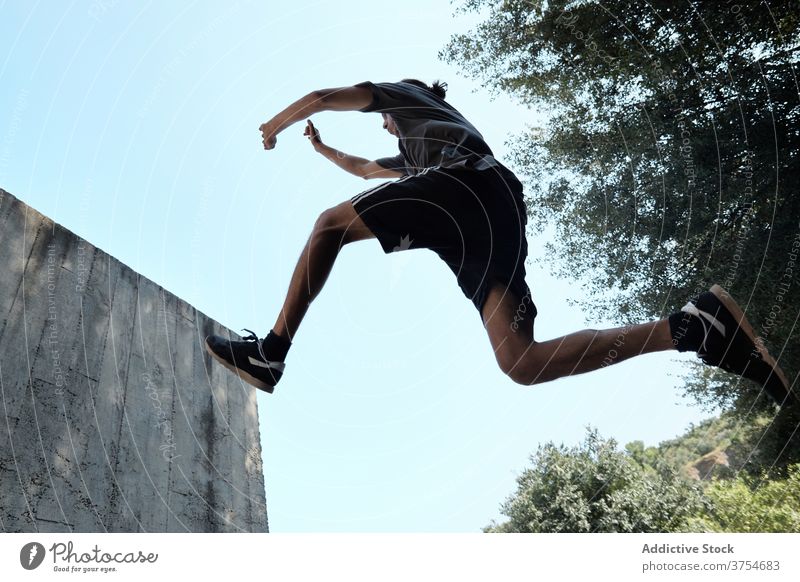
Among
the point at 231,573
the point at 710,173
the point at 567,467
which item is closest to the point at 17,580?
the point at 231,573

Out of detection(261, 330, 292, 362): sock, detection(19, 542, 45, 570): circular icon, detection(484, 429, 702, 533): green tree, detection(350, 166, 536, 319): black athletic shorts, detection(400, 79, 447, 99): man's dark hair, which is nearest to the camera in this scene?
detection(350, 166, 536, 319): black athletic shorts

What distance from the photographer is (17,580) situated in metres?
2.39

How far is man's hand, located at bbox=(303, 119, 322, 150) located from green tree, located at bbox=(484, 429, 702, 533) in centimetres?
920

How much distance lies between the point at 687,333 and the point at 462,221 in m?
0.90

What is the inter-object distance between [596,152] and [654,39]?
4.70ft

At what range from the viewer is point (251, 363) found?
2.33 metres

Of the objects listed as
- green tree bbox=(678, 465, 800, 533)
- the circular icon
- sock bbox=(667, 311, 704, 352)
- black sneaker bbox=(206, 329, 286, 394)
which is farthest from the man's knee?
green tree bbox=(678, 465, 800, 533)

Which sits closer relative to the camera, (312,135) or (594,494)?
(312,135)

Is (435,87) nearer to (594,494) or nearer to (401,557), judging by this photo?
(401,557)

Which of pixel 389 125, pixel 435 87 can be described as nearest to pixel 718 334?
pixel 389 125

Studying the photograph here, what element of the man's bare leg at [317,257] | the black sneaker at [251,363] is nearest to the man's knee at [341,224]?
the man's bare leg at [317,257]

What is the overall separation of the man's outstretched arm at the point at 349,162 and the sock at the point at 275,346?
115 cm

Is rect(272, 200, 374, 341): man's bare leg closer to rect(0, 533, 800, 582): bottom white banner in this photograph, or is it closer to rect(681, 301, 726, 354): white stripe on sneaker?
rect(0, 533, 800, 582): bottom white banner

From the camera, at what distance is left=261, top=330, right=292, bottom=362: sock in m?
2.33
